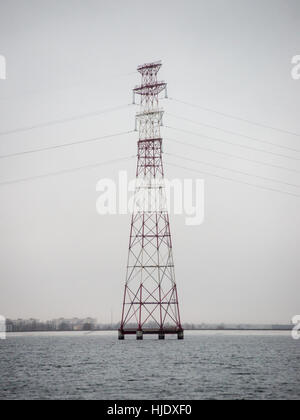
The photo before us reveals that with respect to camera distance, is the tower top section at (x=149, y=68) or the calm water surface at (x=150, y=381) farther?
the tower top section at (x=149, y=68)

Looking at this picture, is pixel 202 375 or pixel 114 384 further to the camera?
pixel 202 375

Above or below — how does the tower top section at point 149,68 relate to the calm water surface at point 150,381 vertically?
above

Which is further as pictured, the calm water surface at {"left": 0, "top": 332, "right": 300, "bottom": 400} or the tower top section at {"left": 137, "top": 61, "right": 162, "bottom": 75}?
the tower top section at {"left": 137, "top": 61, "right": 162, "bottom": 75}

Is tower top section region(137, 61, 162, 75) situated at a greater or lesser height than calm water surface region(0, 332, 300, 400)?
greater

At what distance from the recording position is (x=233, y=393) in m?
34.3

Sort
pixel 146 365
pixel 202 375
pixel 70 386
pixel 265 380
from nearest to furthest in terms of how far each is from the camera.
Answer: pixel 70 386 → pixel 265 380 → pixel 202 375 → pixel 146 365

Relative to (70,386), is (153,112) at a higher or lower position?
higher

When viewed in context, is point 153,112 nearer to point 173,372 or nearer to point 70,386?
point 173,372
